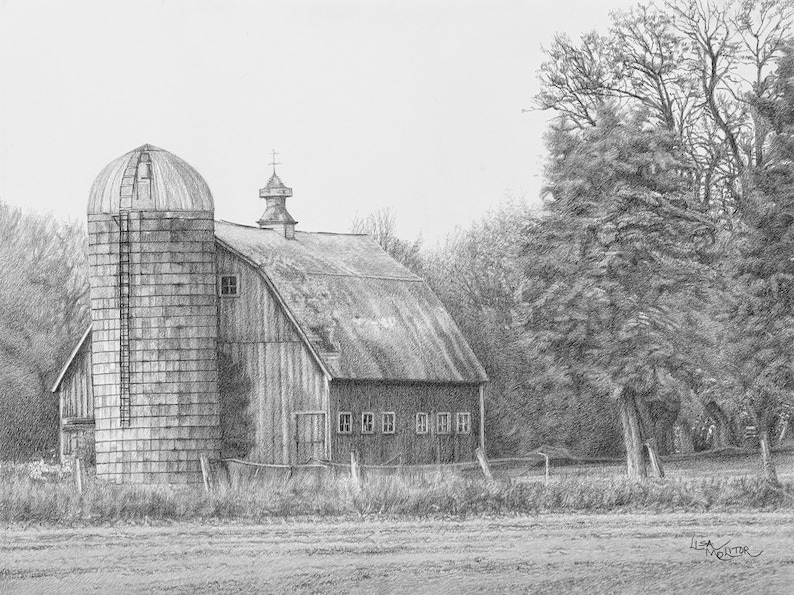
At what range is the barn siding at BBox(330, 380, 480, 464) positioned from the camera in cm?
3381

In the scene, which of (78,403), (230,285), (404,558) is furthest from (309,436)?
(404,558)

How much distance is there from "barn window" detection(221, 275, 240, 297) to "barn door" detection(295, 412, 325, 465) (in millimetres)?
2841

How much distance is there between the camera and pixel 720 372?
33.2 metres

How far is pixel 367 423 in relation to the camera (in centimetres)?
3428

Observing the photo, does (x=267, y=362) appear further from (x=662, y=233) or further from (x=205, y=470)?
(x=662, y=233)

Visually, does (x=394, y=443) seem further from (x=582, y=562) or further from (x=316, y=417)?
(x=582, y=562)

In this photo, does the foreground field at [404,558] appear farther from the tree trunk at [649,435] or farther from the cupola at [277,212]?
the cupola at [277,212]

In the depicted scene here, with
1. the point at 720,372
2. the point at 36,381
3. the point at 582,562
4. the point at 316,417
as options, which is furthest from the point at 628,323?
the point at 36,381

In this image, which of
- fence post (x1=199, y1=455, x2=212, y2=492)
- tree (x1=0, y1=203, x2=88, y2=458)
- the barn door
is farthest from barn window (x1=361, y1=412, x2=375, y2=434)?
tree (x1=0, y1=203, x2=88, y2=458)

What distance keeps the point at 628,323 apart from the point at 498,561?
35.0 feet

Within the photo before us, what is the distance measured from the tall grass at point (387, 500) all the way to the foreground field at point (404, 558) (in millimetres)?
1062

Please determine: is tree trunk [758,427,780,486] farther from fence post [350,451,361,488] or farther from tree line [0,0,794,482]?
fence post [350,451,361,488]
